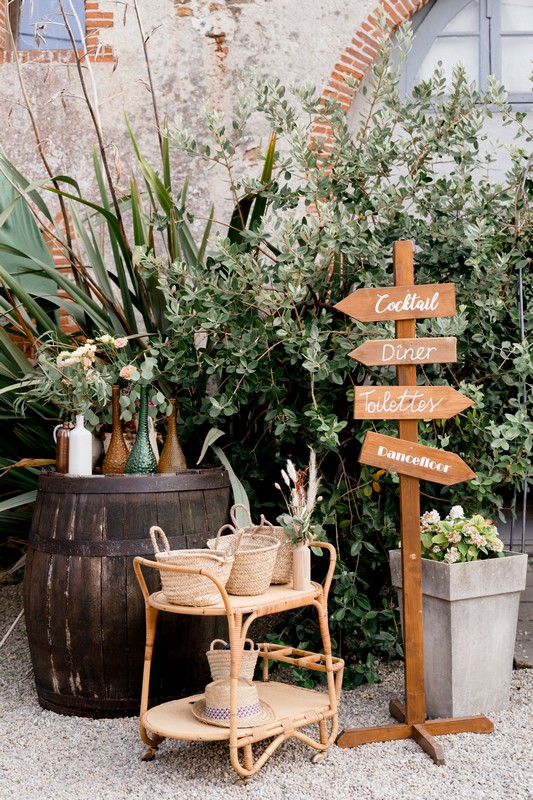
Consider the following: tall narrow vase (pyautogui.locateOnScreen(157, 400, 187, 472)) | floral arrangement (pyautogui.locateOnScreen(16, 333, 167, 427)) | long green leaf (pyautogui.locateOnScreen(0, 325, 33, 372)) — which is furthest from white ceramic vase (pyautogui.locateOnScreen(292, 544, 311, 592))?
long green leaf (pyautogui.locateOnScreen(0, 325, 33, 372))

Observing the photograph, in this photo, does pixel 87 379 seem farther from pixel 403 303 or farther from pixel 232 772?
pixel 232 772

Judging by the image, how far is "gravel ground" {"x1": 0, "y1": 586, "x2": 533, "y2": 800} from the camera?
2.29 m

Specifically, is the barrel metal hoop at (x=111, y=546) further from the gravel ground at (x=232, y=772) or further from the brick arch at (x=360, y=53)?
the brick arch at (x=360, y=53)

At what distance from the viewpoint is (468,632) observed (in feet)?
9.33

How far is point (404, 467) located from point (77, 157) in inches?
125

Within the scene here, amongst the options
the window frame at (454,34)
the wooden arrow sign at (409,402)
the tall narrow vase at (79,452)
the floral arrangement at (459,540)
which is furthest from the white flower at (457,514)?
the window frame at (454,34)

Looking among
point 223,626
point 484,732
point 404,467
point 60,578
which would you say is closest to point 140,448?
point 60,578

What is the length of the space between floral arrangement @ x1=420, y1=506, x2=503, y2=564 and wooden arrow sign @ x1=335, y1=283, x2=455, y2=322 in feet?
2.64

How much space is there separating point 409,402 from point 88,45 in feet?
11.1

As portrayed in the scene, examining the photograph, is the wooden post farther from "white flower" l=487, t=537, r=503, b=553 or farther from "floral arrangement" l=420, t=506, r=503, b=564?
"white flower" l=487, t=537, r=503, b=553

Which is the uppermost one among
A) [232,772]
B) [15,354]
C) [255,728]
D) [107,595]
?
[15,354]

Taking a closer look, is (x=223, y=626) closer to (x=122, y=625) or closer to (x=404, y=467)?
(x=122, y=625)

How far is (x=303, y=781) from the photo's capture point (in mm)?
2357

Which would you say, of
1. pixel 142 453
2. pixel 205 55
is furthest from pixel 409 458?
Answer: pixel 205 55
